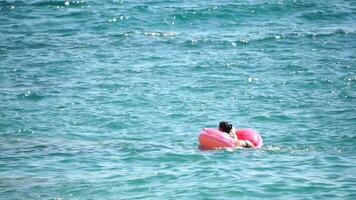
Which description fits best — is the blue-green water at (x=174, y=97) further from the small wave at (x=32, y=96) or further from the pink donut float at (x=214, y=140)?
the pink donut float at (x=214, y=140)

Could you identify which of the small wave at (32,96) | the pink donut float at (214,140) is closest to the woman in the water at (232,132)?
the pink donut float at (214,140)

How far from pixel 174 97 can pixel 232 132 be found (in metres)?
4.79

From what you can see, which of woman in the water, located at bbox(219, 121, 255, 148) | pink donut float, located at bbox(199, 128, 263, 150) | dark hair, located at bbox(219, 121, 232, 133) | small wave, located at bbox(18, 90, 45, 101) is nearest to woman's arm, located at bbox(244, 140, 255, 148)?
woman in the water, located at bbox(219, 121, 255, 148)

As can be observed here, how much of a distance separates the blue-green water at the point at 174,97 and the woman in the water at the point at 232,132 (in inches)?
22.3

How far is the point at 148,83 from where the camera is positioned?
2041cm

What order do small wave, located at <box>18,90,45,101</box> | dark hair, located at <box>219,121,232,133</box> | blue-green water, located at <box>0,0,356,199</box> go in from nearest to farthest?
blue-green water, located at <box>0,0,356,199</box> < dark hair, located at <box>219,121,232,133</box> < small wave, located at <box>18,90,45,101</box>

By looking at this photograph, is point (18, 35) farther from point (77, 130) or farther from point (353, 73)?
point (353, 73)

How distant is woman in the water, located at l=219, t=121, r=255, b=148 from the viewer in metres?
14.4

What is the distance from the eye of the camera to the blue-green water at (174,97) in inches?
483

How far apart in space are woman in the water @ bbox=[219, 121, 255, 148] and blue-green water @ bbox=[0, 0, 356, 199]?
1.85 feet

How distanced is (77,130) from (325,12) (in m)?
16.5

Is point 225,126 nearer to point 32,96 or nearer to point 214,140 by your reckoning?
point 214,140

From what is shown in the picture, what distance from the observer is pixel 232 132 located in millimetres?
14609

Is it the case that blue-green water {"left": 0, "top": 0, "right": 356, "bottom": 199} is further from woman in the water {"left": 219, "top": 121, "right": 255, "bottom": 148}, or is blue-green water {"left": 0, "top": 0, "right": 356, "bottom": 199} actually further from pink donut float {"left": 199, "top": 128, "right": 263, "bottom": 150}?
woman in the water {"left": 219, "top": 121, "right": 255, "bottom": 148}
